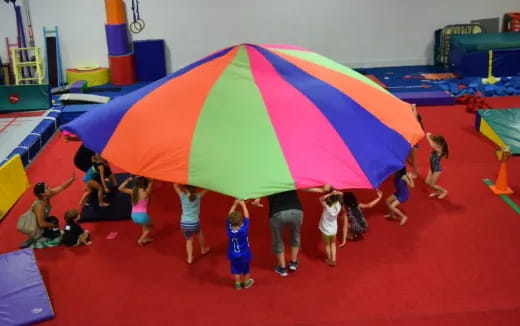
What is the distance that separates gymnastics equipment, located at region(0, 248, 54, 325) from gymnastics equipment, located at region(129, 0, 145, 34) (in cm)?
883

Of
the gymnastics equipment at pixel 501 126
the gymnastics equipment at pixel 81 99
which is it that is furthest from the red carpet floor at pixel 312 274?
the gymnastics equipment at pixel 81 99

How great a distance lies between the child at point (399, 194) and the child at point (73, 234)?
145 inches

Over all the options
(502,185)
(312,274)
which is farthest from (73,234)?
(502,185)

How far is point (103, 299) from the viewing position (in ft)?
18.0

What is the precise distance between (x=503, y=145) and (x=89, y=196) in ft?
20.7

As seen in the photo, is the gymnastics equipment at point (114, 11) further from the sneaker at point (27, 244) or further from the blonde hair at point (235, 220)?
the blonde hair at point (235, 220)

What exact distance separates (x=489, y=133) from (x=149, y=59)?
8.28 m

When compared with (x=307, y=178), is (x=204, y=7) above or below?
above

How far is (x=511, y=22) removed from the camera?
1371cm

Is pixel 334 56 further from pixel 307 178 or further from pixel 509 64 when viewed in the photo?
pixel 307 178

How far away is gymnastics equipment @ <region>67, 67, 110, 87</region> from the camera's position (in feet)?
43.6

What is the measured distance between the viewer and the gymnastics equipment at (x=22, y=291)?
16.8 feet

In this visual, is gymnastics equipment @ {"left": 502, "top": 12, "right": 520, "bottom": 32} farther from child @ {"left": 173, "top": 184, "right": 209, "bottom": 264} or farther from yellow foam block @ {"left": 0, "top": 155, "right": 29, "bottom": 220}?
yellow foam block @ {"left": 0, "top": 155, "right": 29, "bottom": 220}

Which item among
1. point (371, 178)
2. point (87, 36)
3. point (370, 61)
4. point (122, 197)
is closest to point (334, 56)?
point (370, 61)
